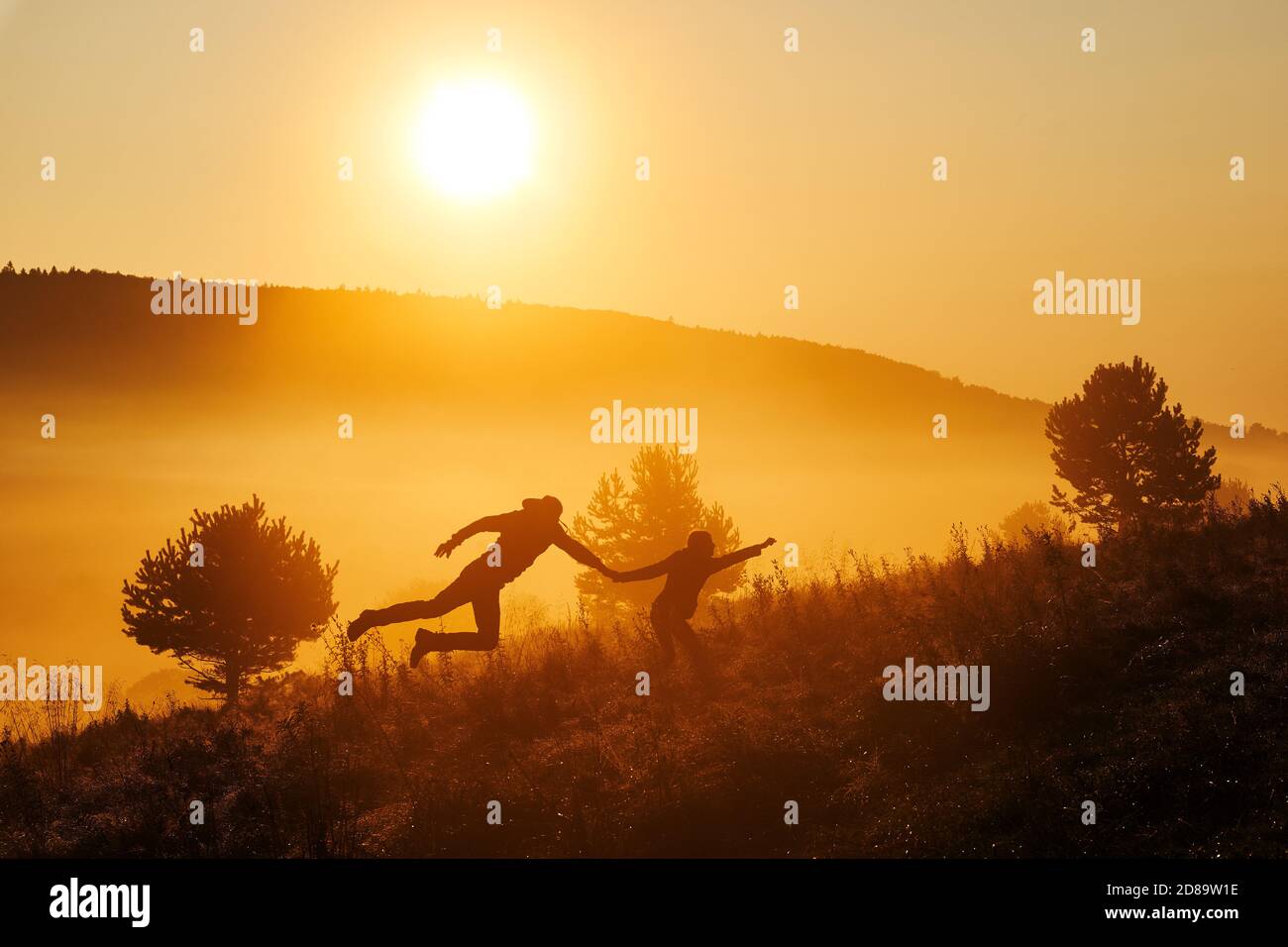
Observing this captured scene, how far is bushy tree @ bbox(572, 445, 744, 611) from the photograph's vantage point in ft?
162

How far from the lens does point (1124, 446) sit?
1886 inches

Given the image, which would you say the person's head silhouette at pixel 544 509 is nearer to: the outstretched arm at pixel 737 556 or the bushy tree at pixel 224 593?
the outstretched arm at pixel 737 556

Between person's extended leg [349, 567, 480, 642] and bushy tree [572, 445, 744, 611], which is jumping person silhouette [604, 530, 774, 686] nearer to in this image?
person's extended leg [349, 567, 480, 642]

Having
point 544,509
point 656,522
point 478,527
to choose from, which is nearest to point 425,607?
point 478,527

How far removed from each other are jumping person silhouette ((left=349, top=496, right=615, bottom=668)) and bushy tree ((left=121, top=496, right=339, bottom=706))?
26.3 meters

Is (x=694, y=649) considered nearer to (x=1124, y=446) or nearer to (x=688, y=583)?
(x=688, y=583)

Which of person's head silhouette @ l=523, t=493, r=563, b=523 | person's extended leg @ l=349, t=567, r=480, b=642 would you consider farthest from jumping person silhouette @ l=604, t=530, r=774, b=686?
person's extended leg @ l=349, t=567, r=480, b=642

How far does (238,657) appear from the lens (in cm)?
3956

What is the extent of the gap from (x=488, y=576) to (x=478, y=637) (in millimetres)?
779

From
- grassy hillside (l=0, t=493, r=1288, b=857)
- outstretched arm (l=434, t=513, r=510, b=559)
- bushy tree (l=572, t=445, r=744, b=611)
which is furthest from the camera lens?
bushy tree (l=572, t=445, r=744, b=611)

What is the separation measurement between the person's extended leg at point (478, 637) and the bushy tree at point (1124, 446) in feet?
124
